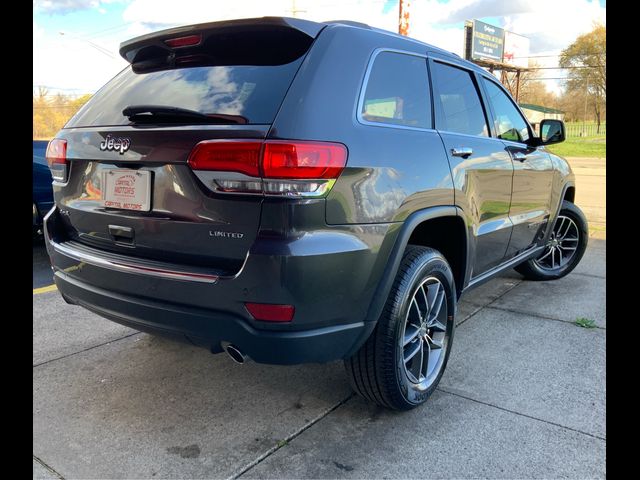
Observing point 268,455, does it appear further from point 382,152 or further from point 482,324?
point 482,324

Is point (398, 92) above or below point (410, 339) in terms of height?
above

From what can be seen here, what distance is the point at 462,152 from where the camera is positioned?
318 cm

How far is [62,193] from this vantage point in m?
2.91

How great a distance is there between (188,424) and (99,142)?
4.70 feet

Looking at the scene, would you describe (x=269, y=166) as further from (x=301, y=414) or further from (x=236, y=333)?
(x=301, y=414)

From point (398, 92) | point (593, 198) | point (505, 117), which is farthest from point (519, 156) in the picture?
point (593, 198)

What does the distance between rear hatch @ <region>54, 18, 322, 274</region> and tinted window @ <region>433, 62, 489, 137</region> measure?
3.43ft

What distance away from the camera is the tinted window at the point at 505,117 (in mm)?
3990

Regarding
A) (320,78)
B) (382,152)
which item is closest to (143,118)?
(320,78)

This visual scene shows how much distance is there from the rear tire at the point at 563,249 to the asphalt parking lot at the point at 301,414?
1.39 meters

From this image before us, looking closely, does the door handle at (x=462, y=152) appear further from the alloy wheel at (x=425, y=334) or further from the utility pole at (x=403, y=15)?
the utility pole at (x=403, y=15)

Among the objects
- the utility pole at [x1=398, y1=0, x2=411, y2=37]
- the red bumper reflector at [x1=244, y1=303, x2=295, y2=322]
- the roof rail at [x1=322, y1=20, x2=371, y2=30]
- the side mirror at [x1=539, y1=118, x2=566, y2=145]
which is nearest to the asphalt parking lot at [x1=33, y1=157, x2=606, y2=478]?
the red bumper reflector at [x1=244, y1=303, x2=295, y2=322]

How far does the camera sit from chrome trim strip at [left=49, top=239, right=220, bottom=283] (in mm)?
2285

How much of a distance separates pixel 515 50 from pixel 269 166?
50.0 m
